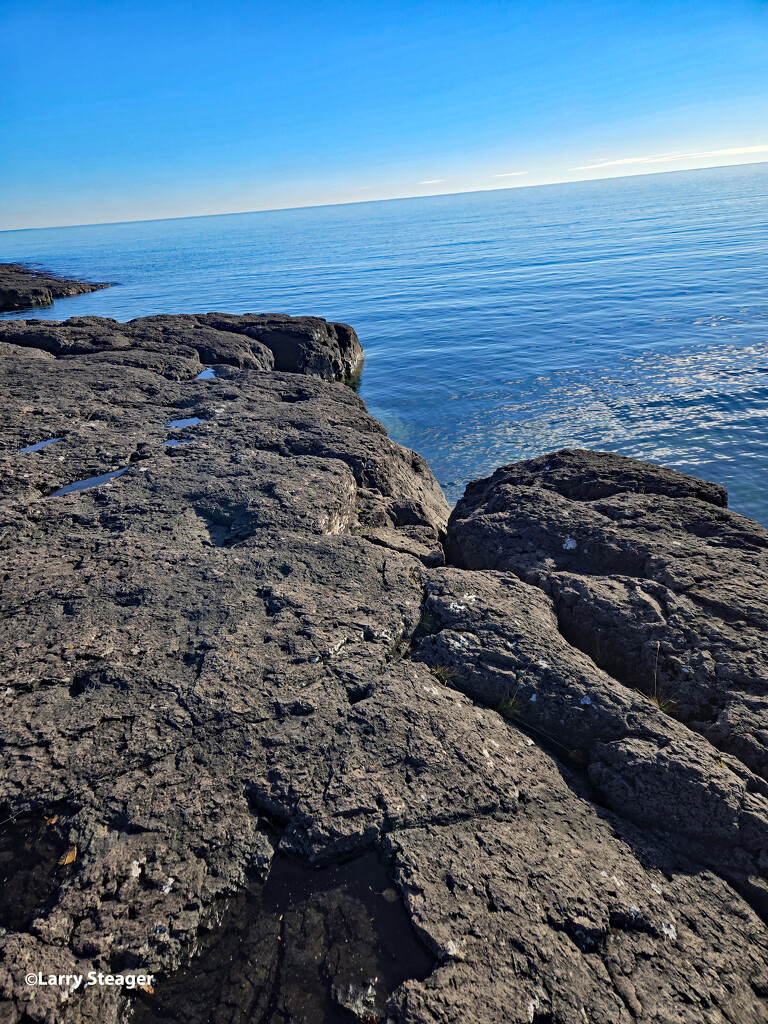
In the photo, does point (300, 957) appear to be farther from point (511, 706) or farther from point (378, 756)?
point (511, 706)

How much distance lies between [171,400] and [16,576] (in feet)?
16.3

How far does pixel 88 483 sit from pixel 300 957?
5665 mm

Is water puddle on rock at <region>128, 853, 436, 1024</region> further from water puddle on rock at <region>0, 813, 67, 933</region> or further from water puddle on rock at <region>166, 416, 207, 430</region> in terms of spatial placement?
water puddle on rock at <region>166, 416, 207, 430</region>

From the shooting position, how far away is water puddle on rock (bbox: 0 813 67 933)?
100 inches

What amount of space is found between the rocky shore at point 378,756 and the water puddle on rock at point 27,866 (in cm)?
1

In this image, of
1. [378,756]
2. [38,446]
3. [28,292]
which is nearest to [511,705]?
[378,756]

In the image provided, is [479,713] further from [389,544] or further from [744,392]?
[744,392]

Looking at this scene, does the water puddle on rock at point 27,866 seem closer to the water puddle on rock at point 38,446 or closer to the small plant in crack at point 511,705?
the small plant in crack at point 511,705

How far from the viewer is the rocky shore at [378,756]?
241 centimetres

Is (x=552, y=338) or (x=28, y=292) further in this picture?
(x=28, y=292)

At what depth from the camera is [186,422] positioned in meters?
8.20

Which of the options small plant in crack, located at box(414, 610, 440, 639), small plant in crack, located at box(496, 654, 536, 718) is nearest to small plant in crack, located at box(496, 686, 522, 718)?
small plant in crack, located at box(496, 654, 536, 718)

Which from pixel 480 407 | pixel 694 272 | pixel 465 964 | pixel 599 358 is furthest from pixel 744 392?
pixel 694 272

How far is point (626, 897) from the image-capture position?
2707 mm
